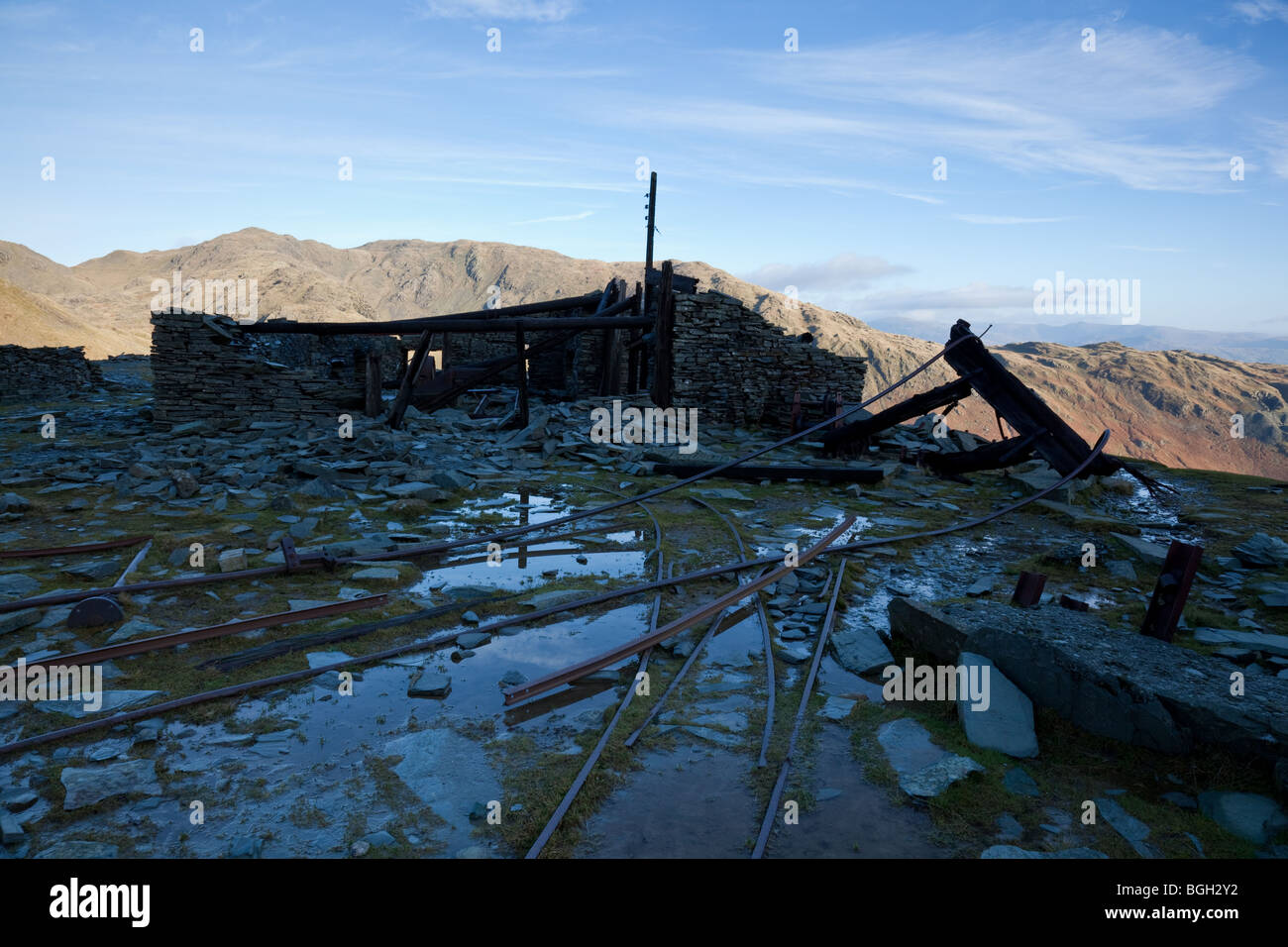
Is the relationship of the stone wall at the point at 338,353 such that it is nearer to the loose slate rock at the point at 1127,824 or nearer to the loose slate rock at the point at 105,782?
the loose slate rock at the point at 105,782

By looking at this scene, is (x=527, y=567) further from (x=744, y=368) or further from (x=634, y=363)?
(x=634, y=363)

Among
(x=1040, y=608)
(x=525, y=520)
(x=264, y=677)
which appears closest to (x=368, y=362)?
(x=525, y=520)

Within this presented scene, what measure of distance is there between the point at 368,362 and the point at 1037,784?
1364cm

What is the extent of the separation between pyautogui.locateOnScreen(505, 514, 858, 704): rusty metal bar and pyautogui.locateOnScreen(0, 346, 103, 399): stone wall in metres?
19.7

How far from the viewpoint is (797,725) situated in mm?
3861

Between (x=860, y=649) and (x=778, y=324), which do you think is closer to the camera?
(x=860, y=649)

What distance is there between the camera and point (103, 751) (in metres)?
3.40

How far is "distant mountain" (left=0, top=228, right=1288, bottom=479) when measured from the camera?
4709cm

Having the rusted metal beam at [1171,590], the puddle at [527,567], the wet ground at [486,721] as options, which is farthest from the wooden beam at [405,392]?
the rusted metal beam at [1171,590]

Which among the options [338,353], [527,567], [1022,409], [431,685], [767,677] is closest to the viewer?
[431,685]

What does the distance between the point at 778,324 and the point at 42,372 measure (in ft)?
179

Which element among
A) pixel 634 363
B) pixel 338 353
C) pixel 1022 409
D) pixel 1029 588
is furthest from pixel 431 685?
pixel 338 353

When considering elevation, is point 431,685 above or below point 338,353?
below
